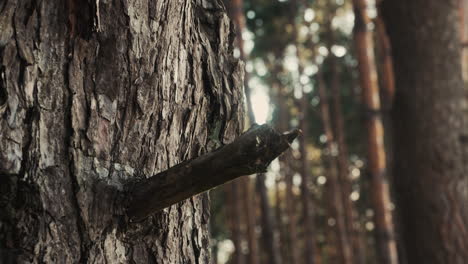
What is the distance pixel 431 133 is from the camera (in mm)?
4945

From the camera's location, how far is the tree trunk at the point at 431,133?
15.9 feet

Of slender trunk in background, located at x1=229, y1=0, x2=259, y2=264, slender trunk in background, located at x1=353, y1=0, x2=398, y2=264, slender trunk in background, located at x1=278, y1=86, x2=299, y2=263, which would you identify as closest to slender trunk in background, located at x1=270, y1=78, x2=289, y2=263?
slender trunk in background, located at x1=278, y1=86, x2=299, y2=263

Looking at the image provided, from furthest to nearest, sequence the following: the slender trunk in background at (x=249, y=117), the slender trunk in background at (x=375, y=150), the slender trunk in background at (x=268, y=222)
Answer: the slender trunk in background at (x=268, y=222)
the slender trunk in background at (x=249, y=117)
the slender trunk in background at (x=375, y=150)

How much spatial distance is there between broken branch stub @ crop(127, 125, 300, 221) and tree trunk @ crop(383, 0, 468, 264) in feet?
13.0

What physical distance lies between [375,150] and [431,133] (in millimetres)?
2040

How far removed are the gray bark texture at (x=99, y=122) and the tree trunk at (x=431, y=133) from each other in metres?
3.68

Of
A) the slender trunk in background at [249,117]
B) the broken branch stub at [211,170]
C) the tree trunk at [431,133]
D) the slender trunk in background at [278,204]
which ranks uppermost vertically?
the slender trunk in background at [278,204]

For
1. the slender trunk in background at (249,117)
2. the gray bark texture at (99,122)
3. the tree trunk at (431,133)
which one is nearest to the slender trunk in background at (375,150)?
the slender trunk in background at (249,117)

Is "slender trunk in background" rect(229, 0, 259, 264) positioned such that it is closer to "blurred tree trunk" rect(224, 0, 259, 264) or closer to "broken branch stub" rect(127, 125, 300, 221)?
"blurred tree trunk" rect(224, 0, 259, 264)

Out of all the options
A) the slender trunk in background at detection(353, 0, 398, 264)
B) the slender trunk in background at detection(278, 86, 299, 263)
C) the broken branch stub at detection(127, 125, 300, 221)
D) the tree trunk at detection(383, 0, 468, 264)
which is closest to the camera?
the broken branch stub at detection(127, 125, 300, 221)

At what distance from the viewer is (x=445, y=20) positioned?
Answer: 5.04 meters

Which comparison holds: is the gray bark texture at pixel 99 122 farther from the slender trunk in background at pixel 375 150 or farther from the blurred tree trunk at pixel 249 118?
the slender trunk in background at pixel 375 150

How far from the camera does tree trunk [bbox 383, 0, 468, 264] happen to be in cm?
485

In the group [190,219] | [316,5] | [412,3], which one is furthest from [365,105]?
[316,5]
